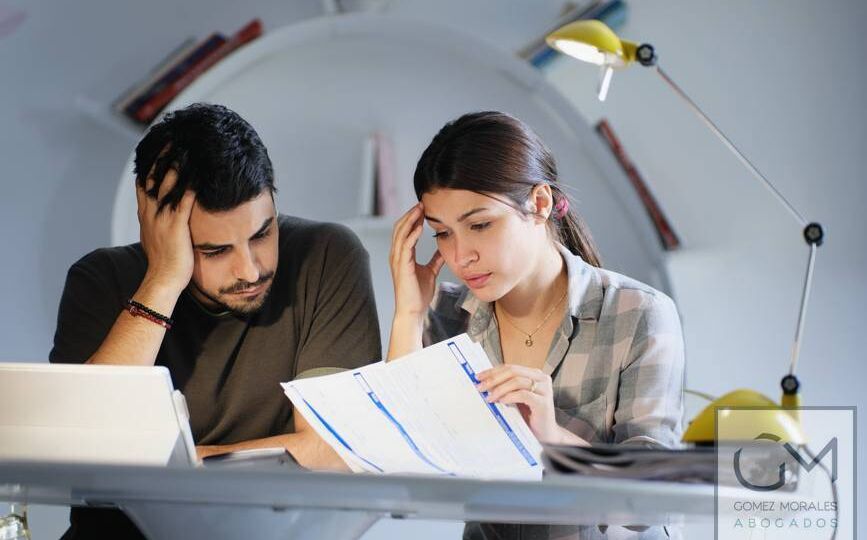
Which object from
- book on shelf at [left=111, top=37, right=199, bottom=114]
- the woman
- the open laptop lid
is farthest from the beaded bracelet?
book on shelf at [left=111, top=37, right=199, bottom=114]

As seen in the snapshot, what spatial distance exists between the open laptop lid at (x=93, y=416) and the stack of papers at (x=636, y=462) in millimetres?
402

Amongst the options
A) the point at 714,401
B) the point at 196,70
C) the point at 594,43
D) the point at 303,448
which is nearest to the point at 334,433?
the point at 303,448

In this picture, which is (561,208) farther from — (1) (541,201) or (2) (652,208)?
(2) (652,208)

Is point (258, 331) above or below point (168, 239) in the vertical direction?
below

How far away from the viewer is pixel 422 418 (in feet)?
4.07

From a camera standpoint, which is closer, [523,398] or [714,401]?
[714,401]

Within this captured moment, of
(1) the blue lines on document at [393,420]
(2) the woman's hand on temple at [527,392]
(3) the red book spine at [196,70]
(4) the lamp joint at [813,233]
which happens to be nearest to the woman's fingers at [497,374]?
(2) the woman's hand on temple at [527,392]

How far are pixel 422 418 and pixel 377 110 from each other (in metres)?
1.21

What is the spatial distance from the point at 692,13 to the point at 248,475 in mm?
1850

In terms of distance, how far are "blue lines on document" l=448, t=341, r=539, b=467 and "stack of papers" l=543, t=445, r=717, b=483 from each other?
4.9 inches

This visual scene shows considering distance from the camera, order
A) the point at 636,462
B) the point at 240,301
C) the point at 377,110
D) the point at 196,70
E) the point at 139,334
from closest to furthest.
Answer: the point at 636,462 < the point at 139,334 < the point at 240,301 < the point at 377,110 < the point at 196,70

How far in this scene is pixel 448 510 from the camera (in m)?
0.99

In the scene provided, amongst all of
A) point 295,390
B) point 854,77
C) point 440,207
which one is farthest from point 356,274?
point 854,77

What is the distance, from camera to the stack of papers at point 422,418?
3.89 feet
